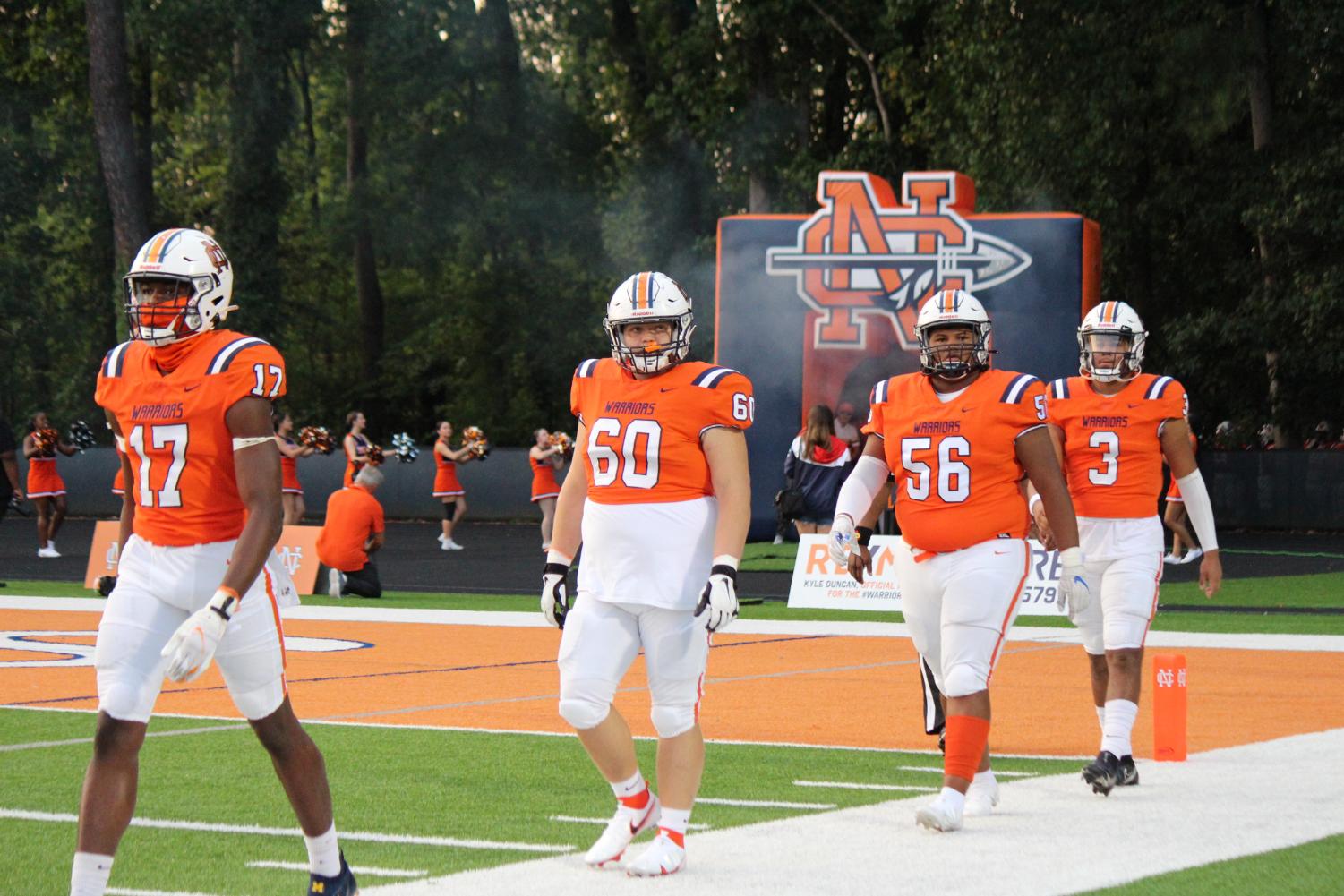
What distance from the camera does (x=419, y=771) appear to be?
27.2ft

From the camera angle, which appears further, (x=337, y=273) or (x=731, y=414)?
(x=337, y=273)

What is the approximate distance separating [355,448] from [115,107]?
50.5ft

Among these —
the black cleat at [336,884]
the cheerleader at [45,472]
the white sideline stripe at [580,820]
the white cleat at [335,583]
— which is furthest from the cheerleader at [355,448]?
the black cleat at [336,884]

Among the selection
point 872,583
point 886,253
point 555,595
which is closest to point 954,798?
point 555,595

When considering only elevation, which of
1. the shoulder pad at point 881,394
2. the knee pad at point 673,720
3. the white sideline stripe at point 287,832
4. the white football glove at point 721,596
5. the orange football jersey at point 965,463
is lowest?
the white sideline stripe at point 287,832

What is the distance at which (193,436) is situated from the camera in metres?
5.41

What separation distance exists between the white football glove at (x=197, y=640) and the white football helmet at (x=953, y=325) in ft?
10.2

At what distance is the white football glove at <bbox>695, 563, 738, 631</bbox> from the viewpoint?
6.08 m

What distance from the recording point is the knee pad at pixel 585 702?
20.6ft

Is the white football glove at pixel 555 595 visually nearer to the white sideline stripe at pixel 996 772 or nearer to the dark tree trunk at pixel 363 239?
the white sideline stripe at pixel 996 772

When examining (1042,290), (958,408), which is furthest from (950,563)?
(1042,290)

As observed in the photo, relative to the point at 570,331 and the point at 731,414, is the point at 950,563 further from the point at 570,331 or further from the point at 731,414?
the point at 570,331

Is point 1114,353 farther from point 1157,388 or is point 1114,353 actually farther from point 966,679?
point 966,679

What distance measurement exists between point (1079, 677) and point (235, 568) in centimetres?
786
